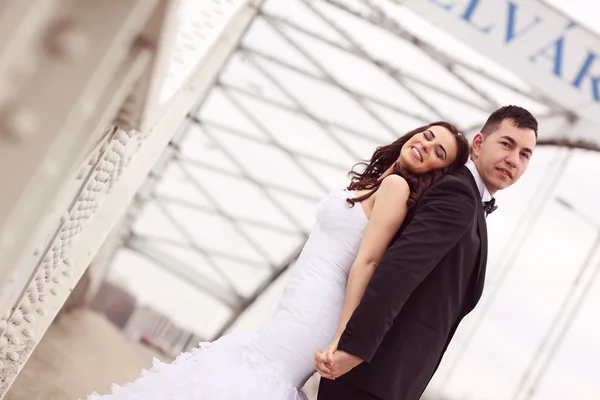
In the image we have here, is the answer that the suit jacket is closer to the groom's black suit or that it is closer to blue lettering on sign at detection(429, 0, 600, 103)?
the groom's black suit

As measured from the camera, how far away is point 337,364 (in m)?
1.80

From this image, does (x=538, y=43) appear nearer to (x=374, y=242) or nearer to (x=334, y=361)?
(x=374, y=242)

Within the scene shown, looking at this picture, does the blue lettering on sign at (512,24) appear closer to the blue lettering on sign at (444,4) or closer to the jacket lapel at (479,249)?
the blue lettering on sign at (444,4)

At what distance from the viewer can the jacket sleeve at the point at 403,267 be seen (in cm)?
176

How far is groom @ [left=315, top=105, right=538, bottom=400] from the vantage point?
5.80ft

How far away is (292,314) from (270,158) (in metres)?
7.62

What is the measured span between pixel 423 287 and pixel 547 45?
3591mm

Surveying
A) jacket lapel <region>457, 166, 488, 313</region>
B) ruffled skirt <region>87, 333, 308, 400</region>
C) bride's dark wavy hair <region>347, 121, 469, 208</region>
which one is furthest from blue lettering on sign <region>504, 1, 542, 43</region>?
ruffled skirt <region>87, 333, 308, 400</region>

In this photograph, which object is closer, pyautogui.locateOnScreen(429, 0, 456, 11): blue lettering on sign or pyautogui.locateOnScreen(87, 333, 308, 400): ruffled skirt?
pyautogui.locateOnScreen(87, 333, 308, 400): ruffled skirt

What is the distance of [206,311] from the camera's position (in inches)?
518

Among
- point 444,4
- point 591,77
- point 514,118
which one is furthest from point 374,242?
point 444,4

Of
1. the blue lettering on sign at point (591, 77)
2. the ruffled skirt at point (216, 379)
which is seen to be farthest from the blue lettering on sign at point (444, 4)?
the ruffled skirt at point (216, 379)

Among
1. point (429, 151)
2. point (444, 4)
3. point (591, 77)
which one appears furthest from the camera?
point (444, 4)

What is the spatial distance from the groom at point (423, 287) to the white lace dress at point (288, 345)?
0.10m
